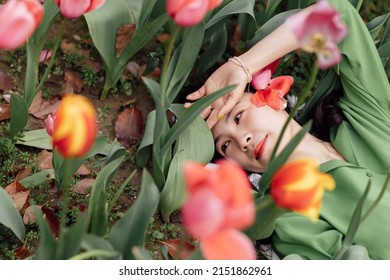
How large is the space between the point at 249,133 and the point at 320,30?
79cm

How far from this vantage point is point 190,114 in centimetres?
169

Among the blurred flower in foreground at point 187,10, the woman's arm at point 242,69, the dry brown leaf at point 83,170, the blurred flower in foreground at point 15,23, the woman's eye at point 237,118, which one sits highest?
the blurred flower in foreground at point 187,10

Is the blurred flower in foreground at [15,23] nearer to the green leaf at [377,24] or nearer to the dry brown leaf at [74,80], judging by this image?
the dry brown leaf at [74,80]

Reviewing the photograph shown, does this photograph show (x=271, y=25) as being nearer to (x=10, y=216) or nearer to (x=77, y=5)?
(x=77, y=5)

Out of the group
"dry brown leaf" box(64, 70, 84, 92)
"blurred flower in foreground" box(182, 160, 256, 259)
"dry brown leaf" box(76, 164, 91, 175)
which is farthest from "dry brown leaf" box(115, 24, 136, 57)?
"blurred flower in foreground" box(182, 160, 256, 259)

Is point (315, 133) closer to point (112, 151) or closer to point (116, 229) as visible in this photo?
point (112, 151)

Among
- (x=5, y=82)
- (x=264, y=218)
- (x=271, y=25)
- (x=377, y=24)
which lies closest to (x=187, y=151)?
(x=264, y=218)

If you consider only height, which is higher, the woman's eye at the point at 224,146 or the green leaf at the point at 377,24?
the green leaf at the point at 377,24

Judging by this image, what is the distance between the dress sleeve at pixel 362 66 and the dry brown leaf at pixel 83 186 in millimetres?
870

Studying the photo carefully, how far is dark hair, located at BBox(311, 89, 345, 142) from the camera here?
2.12 m

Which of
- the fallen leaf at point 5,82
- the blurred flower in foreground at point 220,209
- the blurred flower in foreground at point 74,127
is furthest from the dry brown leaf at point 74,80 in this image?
the blurred flower in foreground at point 220,209

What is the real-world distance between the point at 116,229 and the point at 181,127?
1.40 ft

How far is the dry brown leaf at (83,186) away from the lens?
1.95m

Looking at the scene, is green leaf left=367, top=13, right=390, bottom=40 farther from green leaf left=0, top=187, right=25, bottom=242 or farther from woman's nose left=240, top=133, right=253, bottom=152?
green leaf left=0, top=187, right=25, bottom=242
